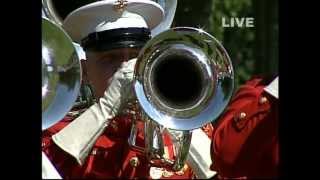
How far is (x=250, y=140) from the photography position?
1476 millimetres

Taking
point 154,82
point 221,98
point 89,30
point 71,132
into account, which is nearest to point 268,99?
point 221,98

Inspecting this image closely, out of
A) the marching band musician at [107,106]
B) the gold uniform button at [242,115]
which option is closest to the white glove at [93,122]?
the marching band musician at [107,106]

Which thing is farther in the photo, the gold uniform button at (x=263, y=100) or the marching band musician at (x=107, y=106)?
the marching band musician at (x=107, y=106)

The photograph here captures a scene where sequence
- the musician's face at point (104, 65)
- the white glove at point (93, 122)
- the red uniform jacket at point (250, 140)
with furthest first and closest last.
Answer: the musician's face at point (104, 65) → the white glove at point (93, 122) → the red uniform jacket at point (250, 140)

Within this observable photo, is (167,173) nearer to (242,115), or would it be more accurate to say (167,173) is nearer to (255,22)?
(242,115)

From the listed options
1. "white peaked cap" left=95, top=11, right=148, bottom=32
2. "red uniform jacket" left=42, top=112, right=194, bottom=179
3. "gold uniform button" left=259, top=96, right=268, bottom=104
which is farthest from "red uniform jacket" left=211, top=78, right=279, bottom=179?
"white peaked cap" left=95, top=11, right=148, bottom=32

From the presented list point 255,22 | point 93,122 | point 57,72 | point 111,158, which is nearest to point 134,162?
point 111,158

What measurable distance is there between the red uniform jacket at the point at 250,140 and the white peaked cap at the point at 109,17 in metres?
0.36

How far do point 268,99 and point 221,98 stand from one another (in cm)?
15

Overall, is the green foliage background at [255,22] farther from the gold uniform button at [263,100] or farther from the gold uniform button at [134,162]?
the gold uniform button at [134,162]

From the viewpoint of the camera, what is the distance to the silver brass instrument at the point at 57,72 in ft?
5.03

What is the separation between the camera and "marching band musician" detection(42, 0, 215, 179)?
159 centimetres

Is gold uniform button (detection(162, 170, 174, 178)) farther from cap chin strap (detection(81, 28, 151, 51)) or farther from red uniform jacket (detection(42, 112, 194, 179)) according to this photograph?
cap chin strap (detection(81, 28, 151, 51))

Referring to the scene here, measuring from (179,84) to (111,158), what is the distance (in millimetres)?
212
